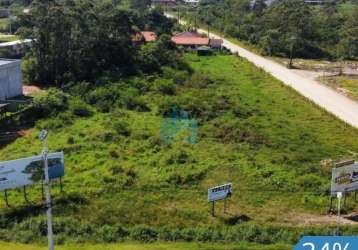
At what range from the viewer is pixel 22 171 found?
743 inches

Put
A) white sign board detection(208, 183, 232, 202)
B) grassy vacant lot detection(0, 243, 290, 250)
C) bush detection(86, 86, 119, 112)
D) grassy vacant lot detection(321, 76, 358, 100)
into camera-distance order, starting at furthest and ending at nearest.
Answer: grassy vacant lot detection(321, 76, 358, 100)
bush detection(86, 86, 119, 112)
white sign board detection(208, 183, 232, 202)
grassy vacant lot detection(0, 243, 290, 250)

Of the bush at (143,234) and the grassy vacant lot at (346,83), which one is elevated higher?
the grassy vacant lot at (346,83)

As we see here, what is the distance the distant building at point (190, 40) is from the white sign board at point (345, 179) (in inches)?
1794

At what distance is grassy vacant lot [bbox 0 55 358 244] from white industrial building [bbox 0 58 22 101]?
20.2ft

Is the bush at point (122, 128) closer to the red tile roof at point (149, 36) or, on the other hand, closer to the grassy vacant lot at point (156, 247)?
the grassy vacant lot at point (156, 247)

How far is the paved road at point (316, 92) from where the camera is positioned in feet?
116

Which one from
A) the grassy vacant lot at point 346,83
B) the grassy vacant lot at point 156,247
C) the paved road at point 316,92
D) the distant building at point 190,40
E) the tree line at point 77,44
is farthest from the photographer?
the distant building at point 190,40

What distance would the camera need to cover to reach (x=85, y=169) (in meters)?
22.6

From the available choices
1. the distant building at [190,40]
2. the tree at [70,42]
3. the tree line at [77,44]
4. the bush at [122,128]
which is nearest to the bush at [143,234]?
the bush at [122,128]

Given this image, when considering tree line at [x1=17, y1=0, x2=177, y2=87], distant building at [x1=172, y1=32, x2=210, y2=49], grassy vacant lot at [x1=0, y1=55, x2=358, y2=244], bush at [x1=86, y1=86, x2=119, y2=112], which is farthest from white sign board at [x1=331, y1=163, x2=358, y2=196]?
distant building at [x1=172, y1=32, x2=210, y2=49]

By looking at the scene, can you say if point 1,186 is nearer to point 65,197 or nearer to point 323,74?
point 65,197

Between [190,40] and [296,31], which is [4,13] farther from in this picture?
[296,31]
